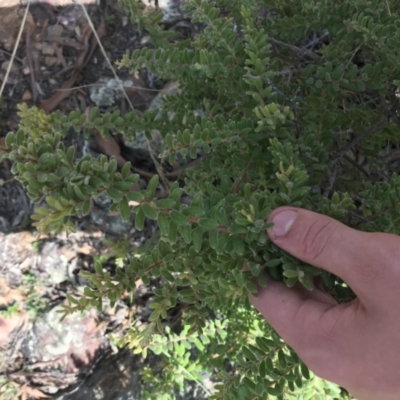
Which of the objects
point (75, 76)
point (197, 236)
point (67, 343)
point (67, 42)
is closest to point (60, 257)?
point (67, 343)

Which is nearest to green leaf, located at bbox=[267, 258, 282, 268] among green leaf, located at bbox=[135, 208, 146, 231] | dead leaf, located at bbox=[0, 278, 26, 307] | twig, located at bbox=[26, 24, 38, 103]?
green leaf, located at bbox=[135, 208, 146, 231]

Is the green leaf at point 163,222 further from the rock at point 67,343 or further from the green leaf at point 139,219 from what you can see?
the rock at point 67,343

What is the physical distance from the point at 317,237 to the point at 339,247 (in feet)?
0.25

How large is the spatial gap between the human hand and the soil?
2.29 metres

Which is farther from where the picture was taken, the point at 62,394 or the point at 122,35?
the point at 122,35

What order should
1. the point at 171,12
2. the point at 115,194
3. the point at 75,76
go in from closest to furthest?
the point at 115,194 < the point at 171,12 < the point at 75,76

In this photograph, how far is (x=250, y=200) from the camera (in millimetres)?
1560

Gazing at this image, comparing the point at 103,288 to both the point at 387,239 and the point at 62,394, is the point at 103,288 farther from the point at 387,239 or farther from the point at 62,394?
the point at 62,394

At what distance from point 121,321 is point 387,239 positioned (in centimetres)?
289

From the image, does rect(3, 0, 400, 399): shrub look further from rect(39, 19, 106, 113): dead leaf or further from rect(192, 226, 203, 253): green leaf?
rect(39, 19, 106, 113): dead leaf

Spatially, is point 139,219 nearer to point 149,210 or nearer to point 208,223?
point 149,210

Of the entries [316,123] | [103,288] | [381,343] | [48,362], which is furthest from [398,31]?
[48,362]

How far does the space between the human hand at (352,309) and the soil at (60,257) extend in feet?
7.53

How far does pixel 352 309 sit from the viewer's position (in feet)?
4.93
